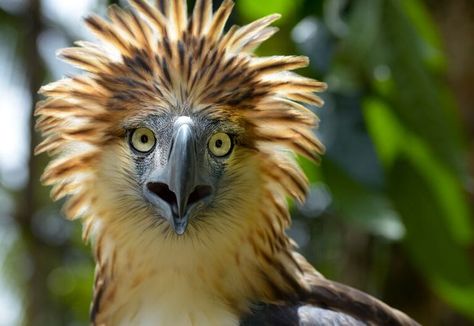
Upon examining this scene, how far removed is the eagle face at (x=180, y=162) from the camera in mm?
2818

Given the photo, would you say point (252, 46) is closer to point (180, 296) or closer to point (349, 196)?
point (180, 296)

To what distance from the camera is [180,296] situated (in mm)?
3080

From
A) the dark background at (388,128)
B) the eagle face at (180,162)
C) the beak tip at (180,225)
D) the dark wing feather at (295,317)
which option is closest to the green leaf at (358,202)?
the dark background at (388,128)

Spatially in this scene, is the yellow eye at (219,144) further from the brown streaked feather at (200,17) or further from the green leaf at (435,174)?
the green leaf at (435,174)

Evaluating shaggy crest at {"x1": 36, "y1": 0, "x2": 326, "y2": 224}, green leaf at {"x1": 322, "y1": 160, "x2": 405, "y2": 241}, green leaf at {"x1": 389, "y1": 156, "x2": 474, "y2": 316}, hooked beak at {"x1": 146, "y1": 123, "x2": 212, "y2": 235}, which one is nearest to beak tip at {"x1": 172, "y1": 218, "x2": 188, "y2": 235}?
hooked beak at {"x1": 146, "y1": 123, "x2": 212, "y2": 235}

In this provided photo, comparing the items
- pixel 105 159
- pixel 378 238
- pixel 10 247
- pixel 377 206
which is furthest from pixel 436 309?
pixel 10 247

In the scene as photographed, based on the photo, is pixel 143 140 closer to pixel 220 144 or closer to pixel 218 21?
pixel 220 144

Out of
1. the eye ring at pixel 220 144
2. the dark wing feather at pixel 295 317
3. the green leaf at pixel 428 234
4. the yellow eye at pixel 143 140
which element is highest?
the eye ring at pixel 220 144

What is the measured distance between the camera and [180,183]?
278 cm

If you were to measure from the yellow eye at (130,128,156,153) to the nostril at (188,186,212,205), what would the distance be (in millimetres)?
197

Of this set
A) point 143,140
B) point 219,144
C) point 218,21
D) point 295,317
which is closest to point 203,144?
point 219,144

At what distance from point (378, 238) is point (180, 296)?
7.95 ft

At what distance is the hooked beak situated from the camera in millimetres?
2797

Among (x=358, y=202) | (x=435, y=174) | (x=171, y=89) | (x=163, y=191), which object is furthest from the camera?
(x=435, y=174)
